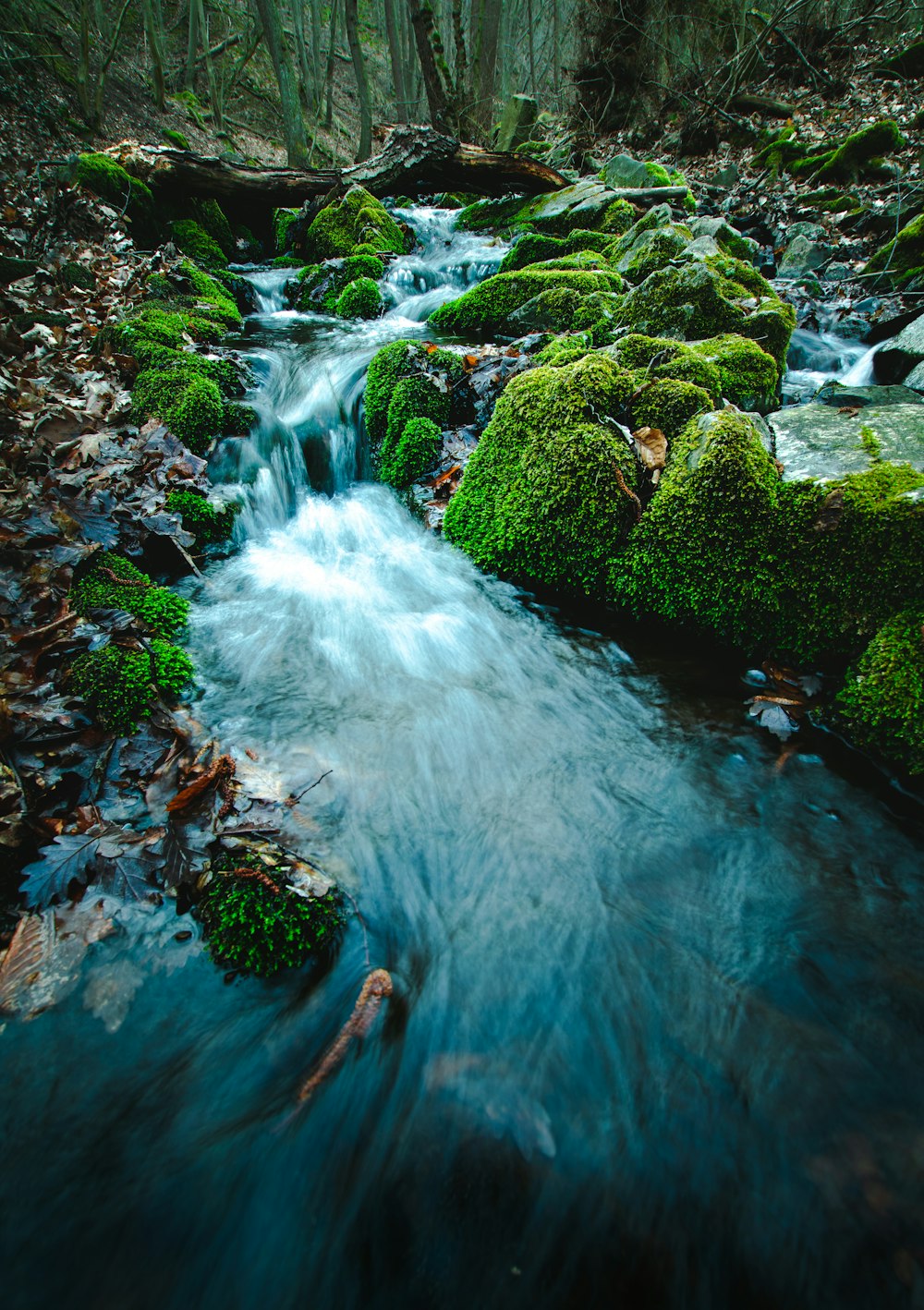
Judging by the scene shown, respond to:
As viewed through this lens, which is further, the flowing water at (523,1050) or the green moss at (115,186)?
the green moss at (115,186)

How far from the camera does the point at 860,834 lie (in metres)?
2.52

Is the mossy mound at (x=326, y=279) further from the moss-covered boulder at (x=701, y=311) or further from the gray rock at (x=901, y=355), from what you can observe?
the gray rock at (x=901, y=355)

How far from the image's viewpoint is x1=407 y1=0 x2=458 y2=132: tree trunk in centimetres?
1263

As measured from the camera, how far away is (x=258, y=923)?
205cm

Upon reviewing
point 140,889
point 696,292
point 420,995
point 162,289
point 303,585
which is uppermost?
point 162,289

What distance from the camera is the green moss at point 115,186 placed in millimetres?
8500

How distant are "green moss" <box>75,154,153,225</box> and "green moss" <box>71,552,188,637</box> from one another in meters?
8.75

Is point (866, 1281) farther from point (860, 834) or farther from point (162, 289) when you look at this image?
point (162, 289)

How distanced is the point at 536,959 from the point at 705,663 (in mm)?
1935

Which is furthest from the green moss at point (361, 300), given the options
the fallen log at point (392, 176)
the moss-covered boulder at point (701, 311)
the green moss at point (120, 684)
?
the green moss at point (120, 684)

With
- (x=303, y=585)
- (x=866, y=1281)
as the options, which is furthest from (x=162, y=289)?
(x=866, y=1281)

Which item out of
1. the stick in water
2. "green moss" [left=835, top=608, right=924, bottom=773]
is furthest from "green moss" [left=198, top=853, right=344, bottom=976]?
"green moss" [left=835, top=608, right=924, bottom=773]

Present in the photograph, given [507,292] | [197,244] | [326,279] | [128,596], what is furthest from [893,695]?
[197,244]

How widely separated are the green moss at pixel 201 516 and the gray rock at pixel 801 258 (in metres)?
9.21
